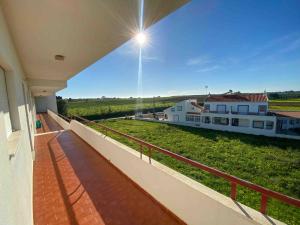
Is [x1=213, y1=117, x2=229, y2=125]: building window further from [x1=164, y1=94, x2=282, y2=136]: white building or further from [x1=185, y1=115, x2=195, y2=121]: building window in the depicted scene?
[x1=185, y1=115, x2=195, y2=121]: building window

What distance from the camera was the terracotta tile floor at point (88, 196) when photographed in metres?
2.04

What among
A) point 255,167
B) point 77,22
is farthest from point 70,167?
point 255,167

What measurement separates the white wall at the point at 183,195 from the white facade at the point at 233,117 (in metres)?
15.3

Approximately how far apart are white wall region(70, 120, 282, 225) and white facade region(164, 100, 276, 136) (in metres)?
15.3

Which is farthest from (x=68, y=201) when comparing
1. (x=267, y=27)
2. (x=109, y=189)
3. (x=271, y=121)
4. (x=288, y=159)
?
(x=271, y=121)

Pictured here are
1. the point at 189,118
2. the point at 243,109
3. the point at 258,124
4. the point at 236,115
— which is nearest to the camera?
the point at 258,124

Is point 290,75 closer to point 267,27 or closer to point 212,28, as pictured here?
point 267,27

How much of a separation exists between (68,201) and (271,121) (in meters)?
16.6

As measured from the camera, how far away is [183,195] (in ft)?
6.29

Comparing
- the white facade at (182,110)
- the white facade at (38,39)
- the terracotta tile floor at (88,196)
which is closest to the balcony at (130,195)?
the terracotta tile floor at (88,196)

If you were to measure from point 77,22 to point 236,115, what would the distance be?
1708cm

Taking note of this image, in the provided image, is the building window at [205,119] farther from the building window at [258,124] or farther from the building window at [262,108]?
the building window at [262,108]

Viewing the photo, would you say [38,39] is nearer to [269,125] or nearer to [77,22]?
[77,22]

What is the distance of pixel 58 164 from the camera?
368 centimetres
